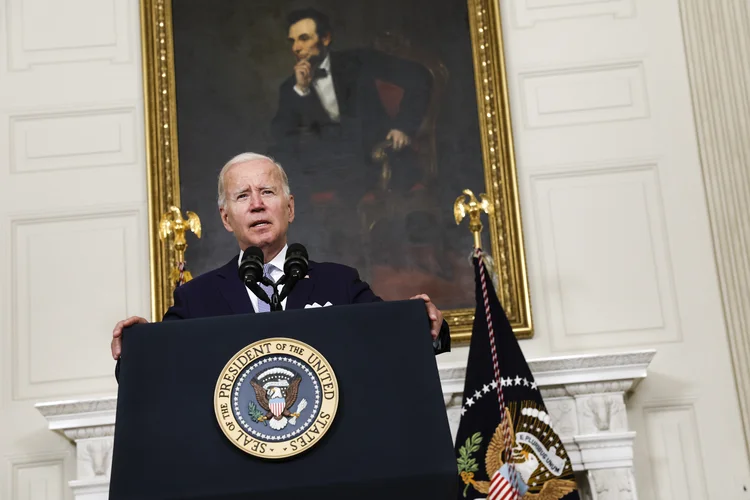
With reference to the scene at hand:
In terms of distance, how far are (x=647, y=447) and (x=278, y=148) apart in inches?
99.4

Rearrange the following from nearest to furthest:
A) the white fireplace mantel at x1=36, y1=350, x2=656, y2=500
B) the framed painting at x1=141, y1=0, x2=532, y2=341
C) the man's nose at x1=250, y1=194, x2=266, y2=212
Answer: the man's nose at x1=250, y1=194, x2=266, y2=212, the white fireplace mantel at x1=36, y1=350, x2=656, y2=500, the framed painting at x1=141, y1=0, x2=532, y2=341

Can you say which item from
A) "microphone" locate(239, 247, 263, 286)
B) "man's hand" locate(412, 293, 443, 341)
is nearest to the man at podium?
"man's hand" locate(412, 293, 443, 341)

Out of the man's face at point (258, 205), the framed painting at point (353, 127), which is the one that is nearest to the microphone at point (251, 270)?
the man's face at point (258, 205)

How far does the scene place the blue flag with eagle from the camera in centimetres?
445

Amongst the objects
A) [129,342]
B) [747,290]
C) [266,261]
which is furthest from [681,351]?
[129,342]

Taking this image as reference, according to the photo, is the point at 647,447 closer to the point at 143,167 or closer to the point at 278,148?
the point at 278,148

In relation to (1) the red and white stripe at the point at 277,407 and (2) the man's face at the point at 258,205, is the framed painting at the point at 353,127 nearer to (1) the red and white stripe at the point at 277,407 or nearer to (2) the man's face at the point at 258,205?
(2) the man's face at the point at 258,205

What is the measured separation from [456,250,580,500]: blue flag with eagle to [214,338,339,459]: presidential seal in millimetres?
2284

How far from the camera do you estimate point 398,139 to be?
18.5 feet

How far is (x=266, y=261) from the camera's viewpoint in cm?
319

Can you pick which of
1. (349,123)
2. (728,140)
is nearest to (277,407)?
(349,123)

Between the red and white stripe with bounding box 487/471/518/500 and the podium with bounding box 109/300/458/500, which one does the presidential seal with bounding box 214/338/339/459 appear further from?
the red and white stripe with bounding box 487/471/518/500

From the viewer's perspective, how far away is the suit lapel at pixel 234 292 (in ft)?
9.66

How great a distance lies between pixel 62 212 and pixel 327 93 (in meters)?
1.60
